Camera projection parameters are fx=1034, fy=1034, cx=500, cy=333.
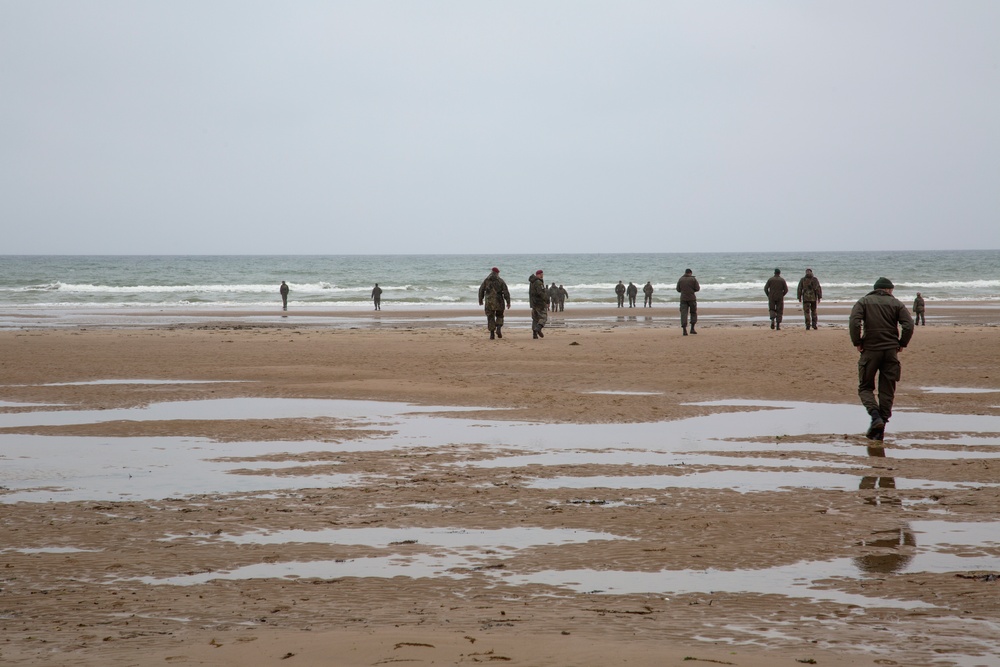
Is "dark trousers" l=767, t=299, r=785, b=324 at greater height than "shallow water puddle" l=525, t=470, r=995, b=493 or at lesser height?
greater

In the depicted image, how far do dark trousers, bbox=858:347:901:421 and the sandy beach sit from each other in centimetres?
54

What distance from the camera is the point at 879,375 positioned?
36.4ft

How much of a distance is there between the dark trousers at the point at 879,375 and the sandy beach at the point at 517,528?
54cm

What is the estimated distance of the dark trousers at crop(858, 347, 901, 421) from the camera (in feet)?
35.7

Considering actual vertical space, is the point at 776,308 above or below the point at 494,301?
below

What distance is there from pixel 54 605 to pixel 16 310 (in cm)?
4881

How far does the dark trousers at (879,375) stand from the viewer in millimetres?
10883

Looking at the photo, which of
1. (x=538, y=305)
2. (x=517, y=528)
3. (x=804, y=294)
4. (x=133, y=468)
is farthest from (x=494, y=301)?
(x=517, y=528)

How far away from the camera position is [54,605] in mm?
5160

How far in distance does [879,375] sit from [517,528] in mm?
5855

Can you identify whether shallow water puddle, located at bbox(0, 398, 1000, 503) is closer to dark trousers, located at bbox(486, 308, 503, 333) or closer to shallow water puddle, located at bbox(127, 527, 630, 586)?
shallow water puddle, located at bbox(127, 527, 630, 586)

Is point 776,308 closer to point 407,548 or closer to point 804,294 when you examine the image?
point 804,294

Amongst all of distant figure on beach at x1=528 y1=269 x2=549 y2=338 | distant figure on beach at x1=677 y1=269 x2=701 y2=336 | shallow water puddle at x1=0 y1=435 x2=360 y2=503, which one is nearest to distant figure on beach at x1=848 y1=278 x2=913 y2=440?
shallow water puddle at x1=0 y1=435 x2=360 y2=503

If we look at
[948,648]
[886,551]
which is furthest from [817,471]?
[948,648]
